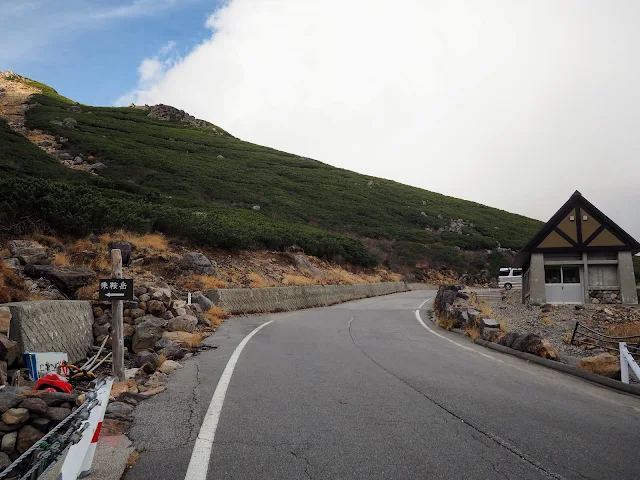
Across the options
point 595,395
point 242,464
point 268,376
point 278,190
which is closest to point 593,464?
point 242,464

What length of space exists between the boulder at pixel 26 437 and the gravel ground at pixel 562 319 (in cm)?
1093

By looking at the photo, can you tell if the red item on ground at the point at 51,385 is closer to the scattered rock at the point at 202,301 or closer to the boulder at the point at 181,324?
the boulder at the point at 181,324

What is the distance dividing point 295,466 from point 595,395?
6.01 meters

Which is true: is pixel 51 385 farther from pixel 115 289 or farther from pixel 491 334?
pixel 491 334

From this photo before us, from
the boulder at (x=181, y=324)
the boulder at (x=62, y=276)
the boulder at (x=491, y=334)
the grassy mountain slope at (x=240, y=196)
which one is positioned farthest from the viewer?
the grassy mountain slope at (x=240, y=196)

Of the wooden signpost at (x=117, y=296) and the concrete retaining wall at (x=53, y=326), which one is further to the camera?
the wooden signpost at (x=117, y=296)

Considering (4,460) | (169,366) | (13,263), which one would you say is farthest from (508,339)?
(13,263)

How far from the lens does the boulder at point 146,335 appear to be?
10633 mm

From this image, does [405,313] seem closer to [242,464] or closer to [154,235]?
[154,235]

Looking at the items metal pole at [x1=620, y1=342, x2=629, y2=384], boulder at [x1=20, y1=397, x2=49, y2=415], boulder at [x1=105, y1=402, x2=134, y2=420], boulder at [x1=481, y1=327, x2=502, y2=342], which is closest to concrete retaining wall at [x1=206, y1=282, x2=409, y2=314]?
boulder at [x1=481, y1=327, x2=502, y2=342]

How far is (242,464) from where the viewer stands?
13.7 feet

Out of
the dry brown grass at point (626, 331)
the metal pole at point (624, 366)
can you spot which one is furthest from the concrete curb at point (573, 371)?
the dry brown grass at point (626, 331)

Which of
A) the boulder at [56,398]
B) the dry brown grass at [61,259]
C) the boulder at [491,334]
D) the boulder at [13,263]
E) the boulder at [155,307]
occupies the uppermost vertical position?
the dry brown grass at [61,259]

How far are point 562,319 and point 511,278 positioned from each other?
85.7ft
